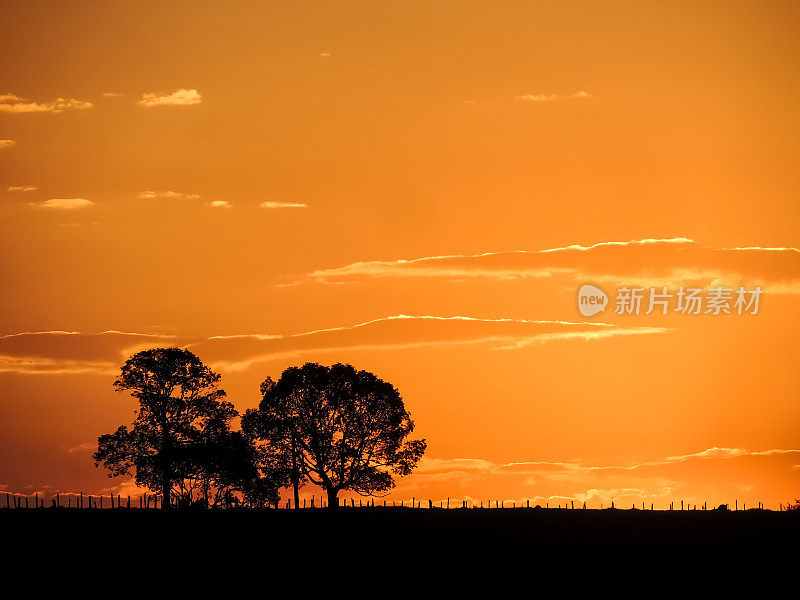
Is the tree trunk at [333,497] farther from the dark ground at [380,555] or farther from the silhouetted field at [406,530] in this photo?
the dark ground at [380,555]

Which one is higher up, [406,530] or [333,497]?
[333,497]

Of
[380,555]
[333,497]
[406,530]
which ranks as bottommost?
[380,555]

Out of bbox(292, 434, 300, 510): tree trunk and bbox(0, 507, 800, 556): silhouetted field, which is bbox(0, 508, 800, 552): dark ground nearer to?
bbox(0, 507, 800, 556): silhouetted field

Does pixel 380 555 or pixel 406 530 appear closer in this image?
pixel 380 555

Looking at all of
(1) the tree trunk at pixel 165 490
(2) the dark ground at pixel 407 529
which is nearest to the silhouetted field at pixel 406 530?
(2) the dark ground at pixel 407 529

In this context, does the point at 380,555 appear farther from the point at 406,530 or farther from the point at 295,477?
the point at 295,477

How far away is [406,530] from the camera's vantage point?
8319cm

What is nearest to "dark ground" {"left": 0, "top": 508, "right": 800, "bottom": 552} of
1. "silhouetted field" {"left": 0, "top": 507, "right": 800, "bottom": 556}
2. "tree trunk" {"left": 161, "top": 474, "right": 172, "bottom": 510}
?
"silhouetted field" {"left": 0, "top": 507, "right": 800, "bottom": 556}

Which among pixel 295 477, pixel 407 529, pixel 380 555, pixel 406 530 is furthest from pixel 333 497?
pixel 380 555

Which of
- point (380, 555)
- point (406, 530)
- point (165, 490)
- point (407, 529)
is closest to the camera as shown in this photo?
point (380, 555)

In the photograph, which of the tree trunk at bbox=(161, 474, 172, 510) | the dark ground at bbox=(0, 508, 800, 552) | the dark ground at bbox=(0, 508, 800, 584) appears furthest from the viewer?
the tree trunk at bbox=(161, 474, 172, 510)

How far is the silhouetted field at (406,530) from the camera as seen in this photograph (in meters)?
73.3

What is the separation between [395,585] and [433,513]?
1705 inches

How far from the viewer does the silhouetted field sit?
241 ft
